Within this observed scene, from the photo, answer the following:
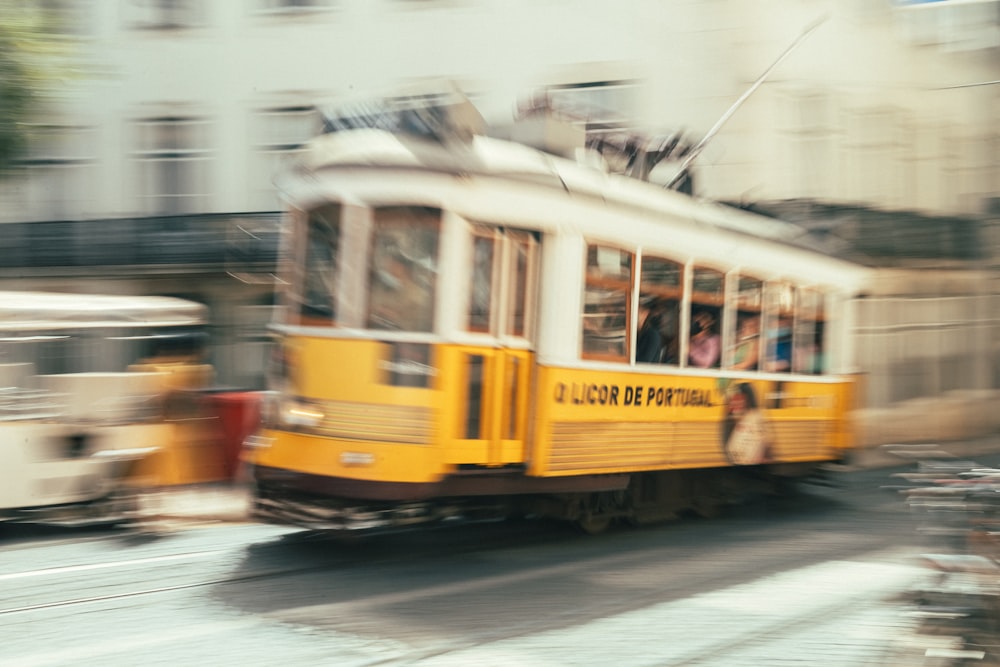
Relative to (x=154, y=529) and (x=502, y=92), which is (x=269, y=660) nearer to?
(x=154, y=529)

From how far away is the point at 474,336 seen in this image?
9609mm

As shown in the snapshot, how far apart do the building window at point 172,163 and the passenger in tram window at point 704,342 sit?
1399cm

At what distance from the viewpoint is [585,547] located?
11.1 m

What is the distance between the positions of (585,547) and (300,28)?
1503 centimetres

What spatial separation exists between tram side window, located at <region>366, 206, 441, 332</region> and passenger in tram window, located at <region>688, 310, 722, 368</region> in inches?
119

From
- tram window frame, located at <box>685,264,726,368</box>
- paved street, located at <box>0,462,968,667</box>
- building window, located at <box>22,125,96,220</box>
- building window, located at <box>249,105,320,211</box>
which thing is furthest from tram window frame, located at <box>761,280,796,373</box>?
building window, located at <box>22,125,96,220</box>

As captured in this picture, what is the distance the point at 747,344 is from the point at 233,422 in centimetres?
620

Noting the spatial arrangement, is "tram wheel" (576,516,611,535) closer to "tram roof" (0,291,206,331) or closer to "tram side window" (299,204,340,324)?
"tram side window" (299,204,340,324)

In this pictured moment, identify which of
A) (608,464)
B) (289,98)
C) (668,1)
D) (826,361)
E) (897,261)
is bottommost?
(608,464)

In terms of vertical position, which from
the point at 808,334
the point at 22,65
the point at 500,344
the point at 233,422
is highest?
the point at 22,65

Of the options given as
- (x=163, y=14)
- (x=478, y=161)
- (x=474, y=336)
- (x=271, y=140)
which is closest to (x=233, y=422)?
(x=474, y=336)

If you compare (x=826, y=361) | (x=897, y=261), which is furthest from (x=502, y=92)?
(x=826, y=361)

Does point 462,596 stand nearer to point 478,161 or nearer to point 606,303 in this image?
point 606,303

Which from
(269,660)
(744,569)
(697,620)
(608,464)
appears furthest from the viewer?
(608,464)
